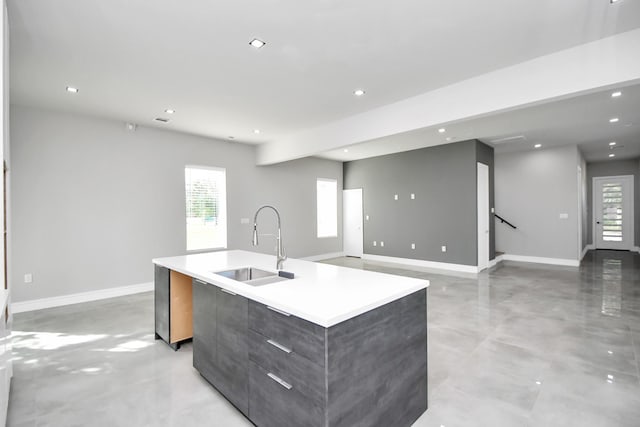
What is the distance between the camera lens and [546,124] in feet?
16.9

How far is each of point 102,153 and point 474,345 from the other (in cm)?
570

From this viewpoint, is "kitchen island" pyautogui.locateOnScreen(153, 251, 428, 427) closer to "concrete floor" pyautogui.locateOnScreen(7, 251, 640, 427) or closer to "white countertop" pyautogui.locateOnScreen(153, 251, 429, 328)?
"white countertop" pyautogui.locateOnScreen(153, 251, 429, 328)

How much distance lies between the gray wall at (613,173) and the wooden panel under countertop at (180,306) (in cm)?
1144

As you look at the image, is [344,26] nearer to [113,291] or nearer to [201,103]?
[201,103]

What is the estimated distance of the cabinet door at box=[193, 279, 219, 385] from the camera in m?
2.23

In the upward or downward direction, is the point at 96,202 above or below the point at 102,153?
below

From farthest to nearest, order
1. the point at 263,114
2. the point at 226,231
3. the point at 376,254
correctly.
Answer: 1. the point at 376,254
2. the point at 226,231
3. the point at 263,114

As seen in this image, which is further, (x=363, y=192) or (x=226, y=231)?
(x=363, y=192)

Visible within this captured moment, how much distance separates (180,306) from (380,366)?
2.11m

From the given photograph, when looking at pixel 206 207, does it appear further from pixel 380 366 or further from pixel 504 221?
pixel 504 221

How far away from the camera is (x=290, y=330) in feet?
5.14

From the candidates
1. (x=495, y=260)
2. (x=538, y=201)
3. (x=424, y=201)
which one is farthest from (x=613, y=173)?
(x=424, y=201)

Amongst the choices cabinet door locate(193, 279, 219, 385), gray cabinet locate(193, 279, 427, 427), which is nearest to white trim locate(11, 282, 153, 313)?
cabinet door locate(193, 279, 219, 385)

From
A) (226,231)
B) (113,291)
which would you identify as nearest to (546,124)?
(226,231)
